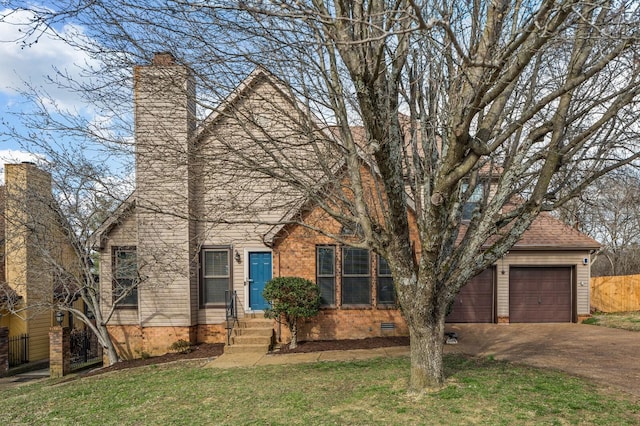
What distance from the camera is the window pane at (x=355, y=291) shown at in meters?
12.6

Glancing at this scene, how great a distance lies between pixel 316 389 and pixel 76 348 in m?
11.9

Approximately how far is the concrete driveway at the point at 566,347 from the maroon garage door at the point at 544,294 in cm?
66

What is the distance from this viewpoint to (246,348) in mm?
11469

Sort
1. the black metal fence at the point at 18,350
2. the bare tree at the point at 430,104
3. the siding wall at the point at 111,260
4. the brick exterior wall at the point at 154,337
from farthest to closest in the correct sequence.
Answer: the black metal fence at the point at 18,350 → the siding wall at the point at 111,260 → the brick exterior wall at the point at 154,337 → the bare tree at the point at 430,104

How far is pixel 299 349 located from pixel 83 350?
8.12 metres

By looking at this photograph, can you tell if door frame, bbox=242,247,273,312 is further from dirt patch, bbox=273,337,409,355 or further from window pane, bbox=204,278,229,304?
dirt patch, bbox=273,337,409,355

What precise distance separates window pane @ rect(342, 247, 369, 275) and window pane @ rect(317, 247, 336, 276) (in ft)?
1.10

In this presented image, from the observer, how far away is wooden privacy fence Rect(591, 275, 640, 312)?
1969 centimetres

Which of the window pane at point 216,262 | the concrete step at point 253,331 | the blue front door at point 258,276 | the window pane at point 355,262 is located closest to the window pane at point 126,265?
the window pane at point 216,262

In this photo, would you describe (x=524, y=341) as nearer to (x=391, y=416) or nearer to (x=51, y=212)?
(x=391, y=416)

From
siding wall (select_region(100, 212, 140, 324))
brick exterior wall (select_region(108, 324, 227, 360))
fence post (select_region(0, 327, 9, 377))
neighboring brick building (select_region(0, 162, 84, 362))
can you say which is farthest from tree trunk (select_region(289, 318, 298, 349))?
fence post (select_region(0, 327, 9, 377))

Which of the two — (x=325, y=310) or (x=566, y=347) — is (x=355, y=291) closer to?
(x=325, y=310)

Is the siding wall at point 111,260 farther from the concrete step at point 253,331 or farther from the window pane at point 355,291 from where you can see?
the window pane at point 355,291

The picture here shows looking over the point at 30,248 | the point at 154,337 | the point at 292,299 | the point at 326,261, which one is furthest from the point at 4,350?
the point at 326,261
